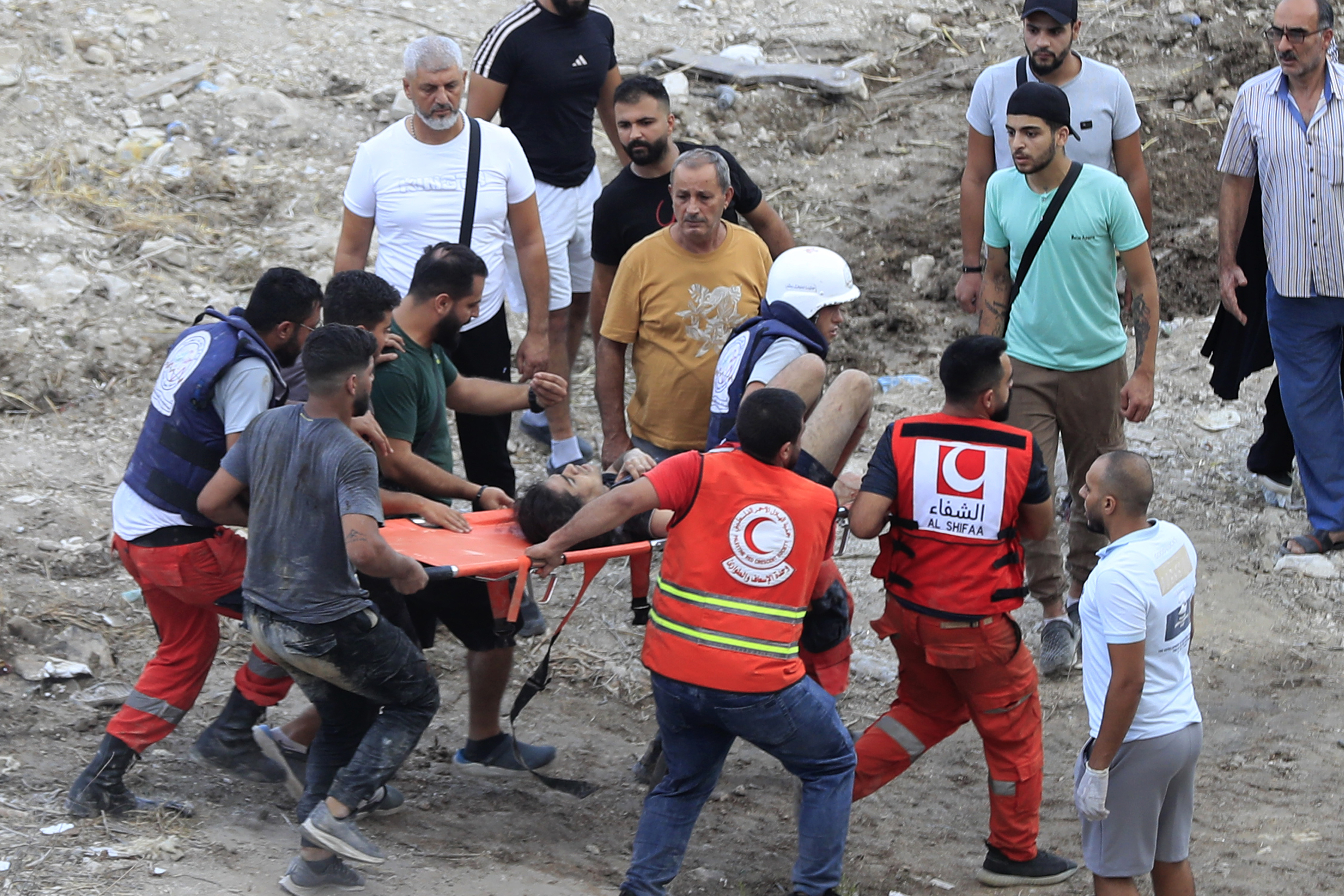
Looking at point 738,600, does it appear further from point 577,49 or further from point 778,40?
point 778,40

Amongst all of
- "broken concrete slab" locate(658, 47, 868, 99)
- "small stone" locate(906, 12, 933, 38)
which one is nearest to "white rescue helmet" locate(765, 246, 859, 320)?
"broken concrete slab" locate(658, 47, 868, 99)

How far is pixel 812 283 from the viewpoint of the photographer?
4.67 m

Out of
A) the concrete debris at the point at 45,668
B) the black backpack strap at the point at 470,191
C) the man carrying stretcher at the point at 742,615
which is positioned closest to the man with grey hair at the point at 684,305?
the black backpack strap at the point at 470,191

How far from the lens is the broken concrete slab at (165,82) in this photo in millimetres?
10062

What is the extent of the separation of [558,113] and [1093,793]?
4.58m

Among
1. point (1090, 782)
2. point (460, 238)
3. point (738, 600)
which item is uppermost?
point (460, 238)

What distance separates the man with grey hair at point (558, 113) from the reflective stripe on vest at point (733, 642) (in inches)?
115

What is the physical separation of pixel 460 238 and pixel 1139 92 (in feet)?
22.7

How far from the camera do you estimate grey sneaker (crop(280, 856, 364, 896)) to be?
4.06 metres

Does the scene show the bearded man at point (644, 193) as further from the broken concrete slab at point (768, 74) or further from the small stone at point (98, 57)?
the small stone at point (98, 57)

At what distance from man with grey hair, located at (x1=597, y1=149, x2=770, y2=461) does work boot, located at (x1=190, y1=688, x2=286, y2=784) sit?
187 centimetres

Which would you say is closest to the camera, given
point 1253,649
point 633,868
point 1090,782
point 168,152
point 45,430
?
point 1090,782

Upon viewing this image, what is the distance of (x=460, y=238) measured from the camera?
5.88 metres

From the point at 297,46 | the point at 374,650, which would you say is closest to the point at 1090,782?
the point at 374,650
